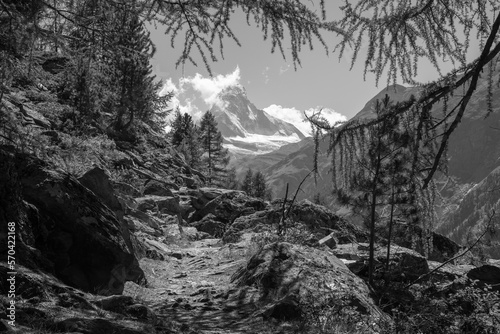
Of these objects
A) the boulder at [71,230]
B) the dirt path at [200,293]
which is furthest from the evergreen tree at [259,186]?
the boulder at [71,230]

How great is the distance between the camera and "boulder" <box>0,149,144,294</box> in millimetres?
5968

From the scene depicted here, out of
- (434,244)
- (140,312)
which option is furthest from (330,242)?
(140,312)

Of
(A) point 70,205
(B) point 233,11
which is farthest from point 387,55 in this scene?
(A) point 70,205

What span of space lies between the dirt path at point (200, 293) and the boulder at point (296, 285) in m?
0.27

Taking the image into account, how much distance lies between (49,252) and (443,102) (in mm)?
6074

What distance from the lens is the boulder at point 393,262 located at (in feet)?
45.1

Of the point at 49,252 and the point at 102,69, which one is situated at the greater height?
the point at 102,69

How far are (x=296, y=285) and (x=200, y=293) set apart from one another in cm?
231

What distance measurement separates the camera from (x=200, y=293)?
26.4 ft

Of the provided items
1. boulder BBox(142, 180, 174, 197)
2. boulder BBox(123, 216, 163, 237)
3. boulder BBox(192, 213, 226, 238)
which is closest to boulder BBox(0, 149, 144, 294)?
boulder BBox(123, 216, 163, 237)

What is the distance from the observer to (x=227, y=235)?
1587cm

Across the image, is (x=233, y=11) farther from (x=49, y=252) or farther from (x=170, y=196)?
(x=170, y=196)

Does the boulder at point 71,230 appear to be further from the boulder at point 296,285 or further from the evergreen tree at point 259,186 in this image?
the evergreen tree at point 259,186

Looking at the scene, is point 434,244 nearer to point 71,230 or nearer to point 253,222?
point 253,222
